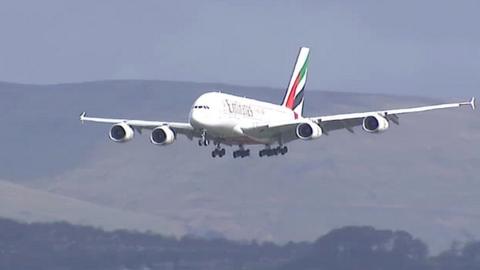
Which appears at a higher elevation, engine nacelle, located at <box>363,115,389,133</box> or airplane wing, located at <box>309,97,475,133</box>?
airplane wing, located at <box>309,97,475,133</box>

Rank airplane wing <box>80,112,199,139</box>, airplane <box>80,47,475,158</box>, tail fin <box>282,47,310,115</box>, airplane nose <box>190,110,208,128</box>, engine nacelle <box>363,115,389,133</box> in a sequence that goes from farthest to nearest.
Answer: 1. tail fin <box>282,47,310,115</box>
2. airplane wing <box>80,112,199,139</box>
3. engine nacelle <box>363,115,389,133</box>
4. airplane <box>80,47,475,158</box>
5. airplane nose <box>190,110,208,128</box>

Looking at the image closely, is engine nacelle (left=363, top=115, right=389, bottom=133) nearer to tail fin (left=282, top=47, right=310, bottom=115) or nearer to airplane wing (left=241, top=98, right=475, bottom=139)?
airplane wing (left=241, top=98, right=475, bottom=139)

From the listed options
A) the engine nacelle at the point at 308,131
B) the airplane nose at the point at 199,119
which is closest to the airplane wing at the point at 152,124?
the airplane nose at the point at 199,119

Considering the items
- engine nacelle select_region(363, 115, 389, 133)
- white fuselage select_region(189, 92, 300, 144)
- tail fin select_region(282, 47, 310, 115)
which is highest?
tail fin select_region(282, 47, 310, 115)

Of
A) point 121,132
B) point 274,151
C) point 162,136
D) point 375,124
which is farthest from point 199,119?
point 375,124

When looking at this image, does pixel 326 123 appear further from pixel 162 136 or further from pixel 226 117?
pixel 162 136

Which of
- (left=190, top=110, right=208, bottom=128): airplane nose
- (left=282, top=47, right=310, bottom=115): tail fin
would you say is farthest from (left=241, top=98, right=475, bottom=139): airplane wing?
(left=282, top=47, right=310, bottom=115): tail fin

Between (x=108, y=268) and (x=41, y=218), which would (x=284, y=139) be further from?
(x=41, y=218)
